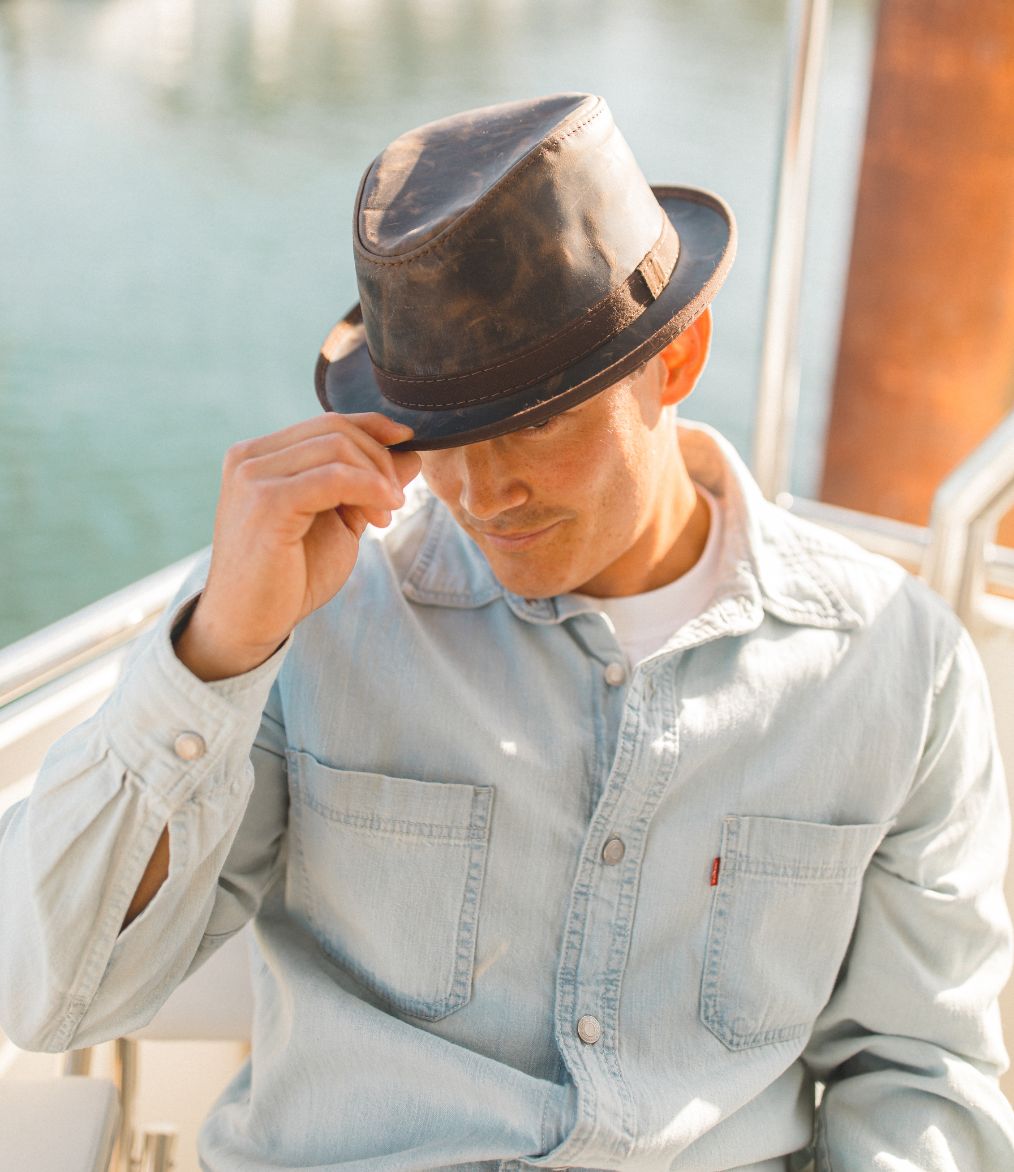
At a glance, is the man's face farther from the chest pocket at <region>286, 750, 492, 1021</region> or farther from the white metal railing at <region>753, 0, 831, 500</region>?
the white metal railing at <region>753, 0, 831, 500</region>

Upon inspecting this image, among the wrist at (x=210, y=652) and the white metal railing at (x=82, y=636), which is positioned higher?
the wrist at (x=210, y=652)

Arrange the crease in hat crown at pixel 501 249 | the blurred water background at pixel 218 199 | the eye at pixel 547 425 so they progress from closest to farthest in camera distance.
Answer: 1. the crease in hat crown at pixel 501 249
2. the eye at pixel 547 425
3. the blurred water background at pixel 218 199

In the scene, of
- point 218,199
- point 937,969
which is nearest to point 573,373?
point 937,969

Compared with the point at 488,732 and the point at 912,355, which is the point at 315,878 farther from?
the point at 912,355

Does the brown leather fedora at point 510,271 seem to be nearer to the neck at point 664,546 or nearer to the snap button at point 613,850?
the neck at point 664,546

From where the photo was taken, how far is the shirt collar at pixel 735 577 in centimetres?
131

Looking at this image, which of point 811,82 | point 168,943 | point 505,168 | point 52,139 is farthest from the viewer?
point 52,139

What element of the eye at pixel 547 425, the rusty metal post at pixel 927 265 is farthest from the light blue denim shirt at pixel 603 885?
the rusty metal post at pixel 927 265

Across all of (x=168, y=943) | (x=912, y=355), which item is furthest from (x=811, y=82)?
(x=912, y=355)

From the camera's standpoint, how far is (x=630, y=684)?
1274 mm

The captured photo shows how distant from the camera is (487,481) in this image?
115cm

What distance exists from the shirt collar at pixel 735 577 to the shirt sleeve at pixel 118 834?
28 centimetres

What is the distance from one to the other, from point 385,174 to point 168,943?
2.44 feet

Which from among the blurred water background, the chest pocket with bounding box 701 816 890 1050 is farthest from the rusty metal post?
the chest pocket with bounding box 701 816 890 1050
